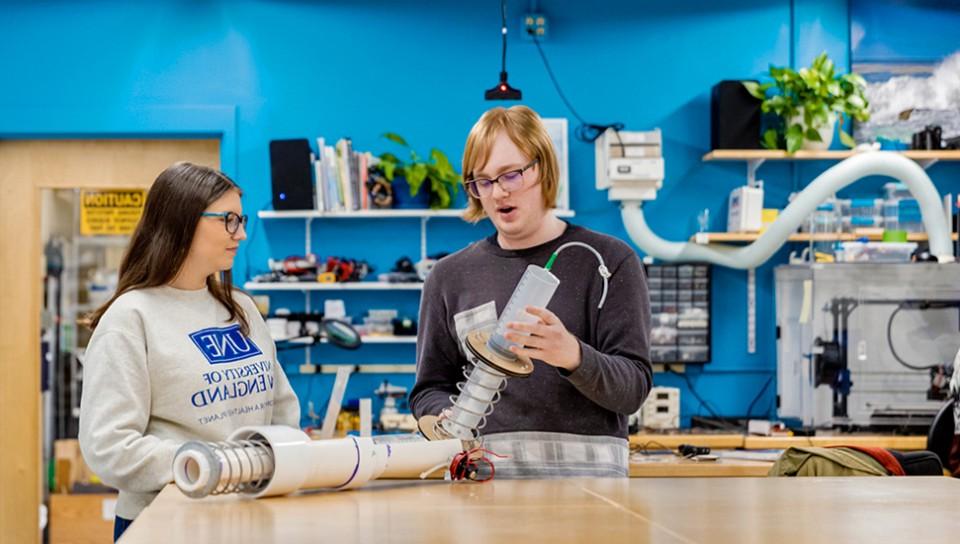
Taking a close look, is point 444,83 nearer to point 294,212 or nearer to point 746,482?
point 294,212

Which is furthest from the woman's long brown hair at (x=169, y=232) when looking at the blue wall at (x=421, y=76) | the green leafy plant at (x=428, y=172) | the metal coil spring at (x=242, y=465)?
the blue wall at (x=421, y=76)

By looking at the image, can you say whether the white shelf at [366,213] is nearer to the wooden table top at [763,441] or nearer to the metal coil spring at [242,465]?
the wooden table top at [763,441]

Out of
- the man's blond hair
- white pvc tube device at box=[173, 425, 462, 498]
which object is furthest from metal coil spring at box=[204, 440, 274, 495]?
the man's blond hair

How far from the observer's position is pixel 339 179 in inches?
195

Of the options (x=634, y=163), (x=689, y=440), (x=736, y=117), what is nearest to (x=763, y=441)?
(x=689, y=440)

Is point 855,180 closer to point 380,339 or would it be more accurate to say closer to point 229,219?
point 380,339

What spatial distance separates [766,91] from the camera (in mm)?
5148

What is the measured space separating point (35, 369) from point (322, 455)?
4.06 meters

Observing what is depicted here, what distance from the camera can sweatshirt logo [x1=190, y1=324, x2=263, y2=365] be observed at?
212 cm

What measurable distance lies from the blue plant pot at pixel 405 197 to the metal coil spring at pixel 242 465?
3.54m

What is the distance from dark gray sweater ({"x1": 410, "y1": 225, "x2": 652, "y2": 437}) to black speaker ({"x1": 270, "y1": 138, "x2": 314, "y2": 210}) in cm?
283

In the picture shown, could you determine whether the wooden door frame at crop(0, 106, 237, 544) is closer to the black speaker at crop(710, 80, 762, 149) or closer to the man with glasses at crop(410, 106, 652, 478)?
the black speaker at crop(710, 80, 762, 149)

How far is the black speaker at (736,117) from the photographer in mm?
5027

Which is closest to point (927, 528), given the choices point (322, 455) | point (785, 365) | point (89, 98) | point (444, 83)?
point (322, 455)
